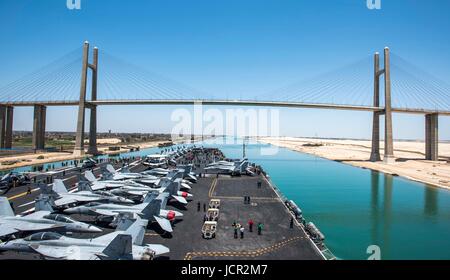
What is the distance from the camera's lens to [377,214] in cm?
4238

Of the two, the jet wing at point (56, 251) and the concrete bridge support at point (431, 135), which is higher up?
the concrete bridge support at point (431, 135)

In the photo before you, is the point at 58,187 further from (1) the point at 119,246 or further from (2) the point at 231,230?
(1) the point at 119,246

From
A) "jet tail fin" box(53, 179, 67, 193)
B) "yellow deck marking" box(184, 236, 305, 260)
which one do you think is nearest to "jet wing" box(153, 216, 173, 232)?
"yellow deck marking" box(184, 236, 305, 260)

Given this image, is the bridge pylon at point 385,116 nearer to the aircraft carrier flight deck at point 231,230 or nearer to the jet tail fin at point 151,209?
the aircraft carrier flight deck at point 231,230

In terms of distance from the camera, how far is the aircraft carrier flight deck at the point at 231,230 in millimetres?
22234

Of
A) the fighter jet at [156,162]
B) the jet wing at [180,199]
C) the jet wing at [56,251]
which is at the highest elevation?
the fighter jet at [156,162]

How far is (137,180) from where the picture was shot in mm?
46500

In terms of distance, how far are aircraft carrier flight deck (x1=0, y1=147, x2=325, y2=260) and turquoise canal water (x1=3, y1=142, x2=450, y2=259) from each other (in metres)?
5.32

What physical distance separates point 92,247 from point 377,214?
3952 cm

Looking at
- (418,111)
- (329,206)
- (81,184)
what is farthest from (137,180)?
(418,111)

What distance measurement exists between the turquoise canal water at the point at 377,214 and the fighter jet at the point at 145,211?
16.6 metres

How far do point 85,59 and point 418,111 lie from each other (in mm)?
122278

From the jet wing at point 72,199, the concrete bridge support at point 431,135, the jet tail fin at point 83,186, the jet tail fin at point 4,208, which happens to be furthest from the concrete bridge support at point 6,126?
the concrete bridge support at point 431,135

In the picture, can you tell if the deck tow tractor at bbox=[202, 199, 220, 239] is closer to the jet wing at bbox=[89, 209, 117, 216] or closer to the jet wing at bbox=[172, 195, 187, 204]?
the jet wing at bbox=[172, 195, 187, 204]
